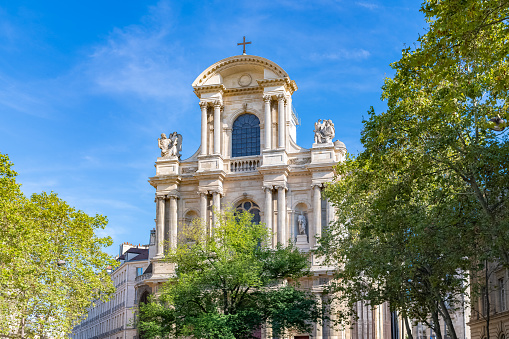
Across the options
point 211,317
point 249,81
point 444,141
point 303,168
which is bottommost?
point 211,317

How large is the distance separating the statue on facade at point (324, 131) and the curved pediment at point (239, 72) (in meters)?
3.99

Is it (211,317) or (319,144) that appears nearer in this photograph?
(211,317)

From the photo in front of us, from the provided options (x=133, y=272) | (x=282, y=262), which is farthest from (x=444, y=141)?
(x=133, y=272)

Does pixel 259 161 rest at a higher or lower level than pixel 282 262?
higher

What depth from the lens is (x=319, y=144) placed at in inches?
1748

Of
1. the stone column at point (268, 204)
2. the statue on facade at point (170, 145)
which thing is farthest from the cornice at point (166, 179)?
the stone column at point (268, 204)

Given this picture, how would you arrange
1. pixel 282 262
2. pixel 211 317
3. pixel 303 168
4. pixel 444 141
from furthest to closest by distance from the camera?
1. pixel 303 168
2. pixel 282 262
3. pixel 211 317
4. pixel 444 141

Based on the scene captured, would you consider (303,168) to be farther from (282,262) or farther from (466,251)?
(466,251)

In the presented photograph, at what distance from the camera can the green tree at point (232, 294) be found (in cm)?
3244

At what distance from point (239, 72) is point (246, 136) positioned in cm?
434

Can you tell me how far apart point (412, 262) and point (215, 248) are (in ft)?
37.9

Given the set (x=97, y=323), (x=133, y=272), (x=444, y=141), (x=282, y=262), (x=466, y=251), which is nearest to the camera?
(x=444, y=141)

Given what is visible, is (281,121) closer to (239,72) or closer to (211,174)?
(239,72)

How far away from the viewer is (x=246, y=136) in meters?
46.8
